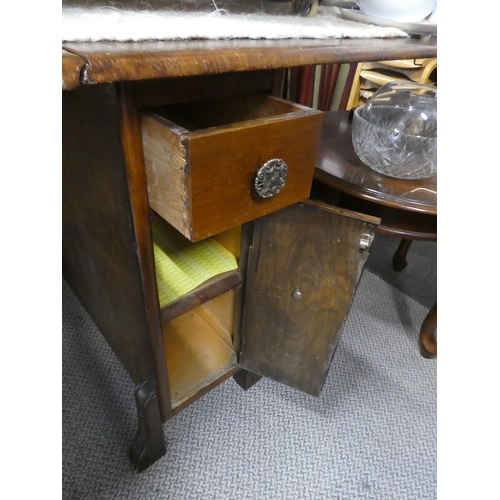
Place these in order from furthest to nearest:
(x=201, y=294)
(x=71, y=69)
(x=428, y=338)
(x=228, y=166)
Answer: (x=428, y=338) < (x=201, y=294) < (x=228, y=166) < (x=71, y=69)

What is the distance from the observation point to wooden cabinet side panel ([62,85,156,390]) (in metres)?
0.41

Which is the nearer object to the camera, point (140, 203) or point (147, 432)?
point (140, 203)

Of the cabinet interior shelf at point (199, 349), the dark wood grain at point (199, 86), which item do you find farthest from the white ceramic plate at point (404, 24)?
the cabinet interior shelf at point (199, 349)

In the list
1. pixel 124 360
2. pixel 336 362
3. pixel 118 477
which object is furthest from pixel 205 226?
pixel 336 362

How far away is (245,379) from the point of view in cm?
85

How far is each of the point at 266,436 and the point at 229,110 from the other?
0.63m

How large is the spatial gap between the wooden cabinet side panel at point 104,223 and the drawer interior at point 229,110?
0.13m

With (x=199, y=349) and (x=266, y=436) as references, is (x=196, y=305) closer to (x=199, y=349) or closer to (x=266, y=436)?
(x=199, y=349)

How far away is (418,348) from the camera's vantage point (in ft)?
3.37

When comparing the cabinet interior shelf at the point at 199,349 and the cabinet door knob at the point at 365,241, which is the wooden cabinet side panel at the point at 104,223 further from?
the cabinet door knob at the point at 365,241

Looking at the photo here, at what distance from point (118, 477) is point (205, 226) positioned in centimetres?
57

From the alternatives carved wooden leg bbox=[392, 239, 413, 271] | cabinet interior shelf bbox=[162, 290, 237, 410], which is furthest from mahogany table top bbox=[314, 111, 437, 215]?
carved wooden leg bbox=[392, 239, 413, 271]

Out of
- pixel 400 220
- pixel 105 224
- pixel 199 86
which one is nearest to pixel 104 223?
pixel 105 224

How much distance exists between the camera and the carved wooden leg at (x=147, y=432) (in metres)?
0.62
